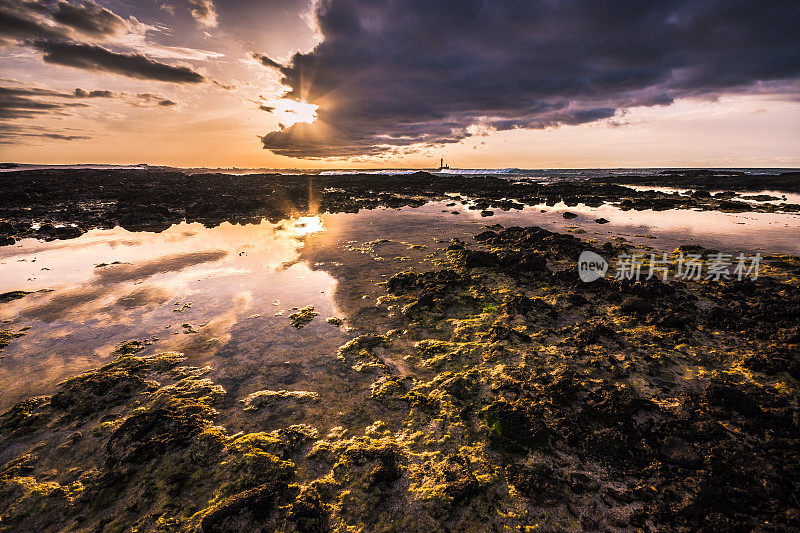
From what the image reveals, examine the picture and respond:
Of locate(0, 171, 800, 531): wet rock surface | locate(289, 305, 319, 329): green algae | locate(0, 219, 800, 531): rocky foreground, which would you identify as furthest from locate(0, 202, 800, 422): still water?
locate(0, 219, 800, 531): rocky foreground

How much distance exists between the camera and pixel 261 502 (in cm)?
342

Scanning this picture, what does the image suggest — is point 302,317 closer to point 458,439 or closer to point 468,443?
point 458,439

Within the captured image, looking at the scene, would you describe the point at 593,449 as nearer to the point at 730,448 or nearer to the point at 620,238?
the point at 730,448

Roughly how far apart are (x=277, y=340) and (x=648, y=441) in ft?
21.0

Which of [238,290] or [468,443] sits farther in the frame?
[238,290]

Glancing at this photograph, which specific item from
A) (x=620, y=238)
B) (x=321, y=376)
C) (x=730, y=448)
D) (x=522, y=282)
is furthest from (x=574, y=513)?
(x=620, y=238)

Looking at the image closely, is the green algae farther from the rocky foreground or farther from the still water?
the rocky foreground

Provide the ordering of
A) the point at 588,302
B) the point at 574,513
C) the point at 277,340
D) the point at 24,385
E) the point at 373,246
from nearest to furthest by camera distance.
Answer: the point at 574,513, the point at 24,385, the point at 277,340, the point at 588,302, the point at 373,246

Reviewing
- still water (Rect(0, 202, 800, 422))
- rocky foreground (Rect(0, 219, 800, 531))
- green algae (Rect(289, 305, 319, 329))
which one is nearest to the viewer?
rocky foreground (Rect(0, 219, 800, 531))

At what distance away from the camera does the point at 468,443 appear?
165 inches

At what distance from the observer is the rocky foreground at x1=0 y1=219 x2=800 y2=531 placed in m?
3.32

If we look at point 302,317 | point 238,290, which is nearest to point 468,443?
point 302,317

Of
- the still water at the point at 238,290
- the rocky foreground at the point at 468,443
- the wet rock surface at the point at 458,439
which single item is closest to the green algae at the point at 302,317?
the still water at the point at 238,290

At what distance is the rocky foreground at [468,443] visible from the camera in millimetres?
3324
